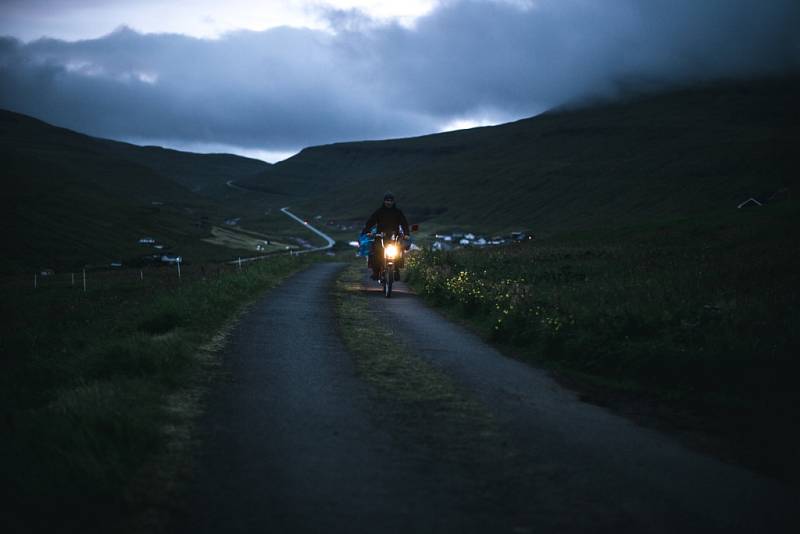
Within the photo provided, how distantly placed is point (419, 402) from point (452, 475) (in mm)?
2454

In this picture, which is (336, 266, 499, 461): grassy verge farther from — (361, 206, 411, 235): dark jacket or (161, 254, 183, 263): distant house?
(161, 254, 183, 263): distant house

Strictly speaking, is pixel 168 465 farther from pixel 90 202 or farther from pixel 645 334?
pixel 90 202

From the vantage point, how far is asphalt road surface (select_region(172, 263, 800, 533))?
4.52 meters

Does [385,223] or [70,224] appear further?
[70,224]

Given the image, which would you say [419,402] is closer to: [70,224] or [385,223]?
[385,223]

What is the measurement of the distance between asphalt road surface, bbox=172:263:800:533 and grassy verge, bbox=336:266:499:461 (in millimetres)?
146

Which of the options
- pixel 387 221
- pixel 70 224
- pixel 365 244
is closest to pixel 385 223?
pixel 387 221

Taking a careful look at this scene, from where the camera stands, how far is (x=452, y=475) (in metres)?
5.34

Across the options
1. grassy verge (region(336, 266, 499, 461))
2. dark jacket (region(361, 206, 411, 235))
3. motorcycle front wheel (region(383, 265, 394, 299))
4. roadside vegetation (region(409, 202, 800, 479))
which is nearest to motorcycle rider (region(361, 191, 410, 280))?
dark jacket (region(361, 206, 411, 235))

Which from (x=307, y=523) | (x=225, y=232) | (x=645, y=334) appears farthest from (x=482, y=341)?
(x=225, y=232)

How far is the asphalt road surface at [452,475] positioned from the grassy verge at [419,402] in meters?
0.15

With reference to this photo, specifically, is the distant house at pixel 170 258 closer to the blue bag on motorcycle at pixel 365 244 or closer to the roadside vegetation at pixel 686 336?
the blue bag on motorcycle at pixel 365 244

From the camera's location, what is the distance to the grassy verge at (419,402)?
246 inches

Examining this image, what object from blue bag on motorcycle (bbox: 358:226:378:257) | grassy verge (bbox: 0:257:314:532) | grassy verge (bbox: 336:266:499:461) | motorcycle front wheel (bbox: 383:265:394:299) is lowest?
grassy verge (bbox: 336:266:499:461)
